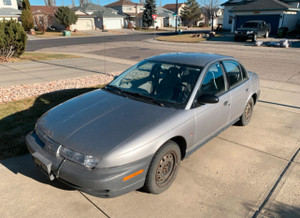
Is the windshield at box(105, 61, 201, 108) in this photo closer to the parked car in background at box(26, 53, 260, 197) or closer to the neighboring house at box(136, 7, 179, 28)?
the parked car in background at box(26, 53, 260, 197)

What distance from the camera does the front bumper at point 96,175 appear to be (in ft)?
A: 8.51

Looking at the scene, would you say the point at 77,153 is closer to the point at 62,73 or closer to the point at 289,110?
the point at 289,110

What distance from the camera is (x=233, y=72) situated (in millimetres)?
4562

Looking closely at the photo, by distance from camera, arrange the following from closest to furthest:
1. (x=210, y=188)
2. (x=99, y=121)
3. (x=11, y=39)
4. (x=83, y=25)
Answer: (x=99, y=121) < (x=210, y=188) < (x=11, y=39) < (x=83, y=25)

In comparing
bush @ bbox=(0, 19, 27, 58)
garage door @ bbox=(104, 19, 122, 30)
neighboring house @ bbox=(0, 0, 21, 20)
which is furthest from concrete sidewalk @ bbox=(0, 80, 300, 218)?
garage door @ bbox=(104, 19, 122, 30)

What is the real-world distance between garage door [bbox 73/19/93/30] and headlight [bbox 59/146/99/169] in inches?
2190

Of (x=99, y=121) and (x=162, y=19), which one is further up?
(x=162, y=19)

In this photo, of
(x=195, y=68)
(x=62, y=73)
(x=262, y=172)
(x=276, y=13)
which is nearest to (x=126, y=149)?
(x=195, y=68)

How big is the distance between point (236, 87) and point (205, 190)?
206 centimetres

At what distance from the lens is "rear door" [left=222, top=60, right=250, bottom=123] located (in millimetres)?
4348

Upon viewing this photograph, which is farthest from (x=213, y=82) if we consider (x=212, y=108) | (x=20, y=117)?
(x=20, y=117)

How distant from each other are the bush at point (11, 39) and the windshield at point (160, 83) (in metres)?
11.1

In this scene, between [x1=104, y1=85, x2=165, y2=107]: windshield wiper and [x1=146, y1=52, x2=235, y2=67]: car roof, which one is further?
[x1=146, y1=52, x2=235, y2=67]: car roof

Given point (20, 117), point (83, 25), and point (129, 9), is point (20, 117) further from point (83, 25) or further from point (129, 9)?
point (129, 9)
